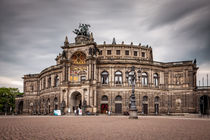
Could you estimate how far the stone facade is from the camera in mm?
55969

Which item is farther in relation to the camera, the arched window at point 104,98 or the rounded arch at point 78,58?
the rounded arch at point 78,58

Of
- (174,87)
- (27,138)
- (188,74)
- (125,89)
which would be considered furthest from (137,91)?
(27,138)

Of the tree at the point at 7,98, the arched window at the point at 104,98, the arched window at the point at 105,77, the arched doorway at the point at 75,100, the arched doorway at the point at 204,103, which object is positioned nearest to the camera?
the arched window at the point at 104,98

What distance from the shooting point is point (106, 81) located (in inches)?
2312

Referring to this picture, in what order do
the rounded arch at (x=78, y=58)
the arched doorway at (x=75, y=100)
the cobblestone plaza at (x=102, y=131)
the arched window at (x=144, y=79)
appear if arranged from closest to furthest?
the cobblestone plaza at (x=102, y=131)
the arched doorway at (x=75, y=100)
the rounded arch at (x=78, y=58)
the arched window at (x=144, y=79)

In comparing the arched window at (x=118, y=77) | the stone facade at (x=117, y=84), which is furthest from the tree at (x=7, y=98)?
the arched window at (x=118, y=77)

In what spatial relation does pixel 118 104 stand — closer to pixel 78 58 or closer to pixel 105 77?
pixel 105 77

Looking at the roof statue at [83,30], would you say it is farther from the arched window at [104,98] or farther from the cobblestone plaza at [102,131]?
the cobblestone plaza at [102,131]

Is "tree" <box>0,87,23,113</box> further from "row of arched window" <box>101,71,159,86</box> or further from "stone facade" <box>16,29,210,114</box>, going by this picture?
"row of arched window" <box>101,71,159,86</box>

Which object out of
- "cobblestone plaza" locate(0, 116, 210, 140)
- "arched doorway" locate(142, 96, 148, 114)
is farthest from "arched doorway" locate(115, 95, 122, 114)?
"cobblestone plaza" locate(0, 116, 210, 140)

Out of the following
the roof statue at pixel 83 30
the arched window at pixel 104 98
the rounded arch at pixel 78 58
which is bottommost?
the arched window at pixel 104 98

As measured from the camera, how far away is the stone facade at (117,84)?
5597cm

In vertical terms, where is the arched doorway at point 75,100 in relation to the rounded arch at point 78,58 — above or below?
below

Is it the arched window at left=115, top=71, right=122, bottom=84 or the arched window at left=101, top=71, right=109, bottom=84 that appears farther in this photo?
the arched window at left=101, top=71, right=109, bottom=84
